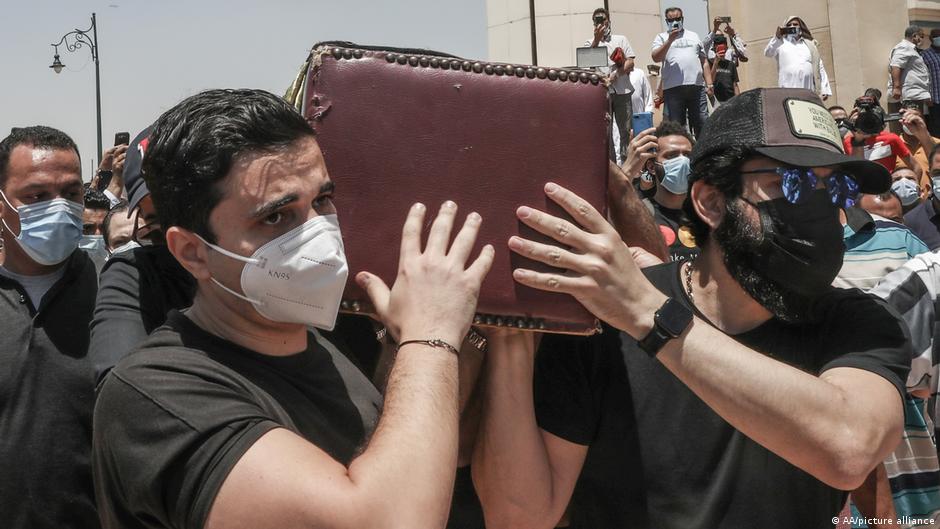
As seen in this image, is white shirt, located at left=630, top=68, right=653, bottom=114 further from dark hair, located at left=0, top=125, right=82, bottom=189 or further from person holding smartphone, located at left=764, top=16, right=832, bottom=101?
dark hair, located at left=0, top=125, right=82, bottom=189

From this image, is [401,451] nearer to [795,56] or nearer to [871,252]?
[871,252]

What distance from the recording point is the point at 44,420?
3646 millimetres

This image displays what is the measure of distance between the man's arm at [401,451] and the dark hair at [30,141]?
8.66ft

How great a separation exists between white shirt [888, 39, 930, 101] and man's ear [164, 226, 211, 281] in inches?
591

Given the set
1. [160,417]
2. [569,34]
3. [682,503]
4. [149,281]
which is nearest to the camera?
[160,417]

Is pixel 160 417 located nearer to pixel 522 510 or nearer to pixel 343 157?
pixel 343 157

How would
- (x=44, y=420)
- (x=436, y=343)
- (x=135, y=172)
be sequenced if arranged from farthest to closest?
(x=44, y=420), (x=135, y=172), (x=436, y=343)

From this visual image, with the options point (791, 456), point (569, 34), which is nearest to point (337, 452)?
point (791, 456)

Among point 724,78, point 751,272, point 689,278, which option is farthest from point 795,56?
point 751,272

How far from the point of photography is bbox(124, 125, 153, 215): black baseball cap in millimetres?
3389

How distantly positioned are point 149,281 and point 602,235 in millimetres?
1685

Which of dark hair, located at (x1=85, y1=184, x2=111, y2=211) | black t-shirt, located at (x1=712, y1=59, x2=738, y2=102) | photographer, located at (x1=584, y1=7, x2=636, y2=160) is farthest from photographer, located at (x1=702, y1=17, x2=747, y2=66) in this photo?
dark hair, located at (x1=85, y1=184, x2=111, y2=211)

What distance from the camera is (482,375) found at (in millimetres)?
2477

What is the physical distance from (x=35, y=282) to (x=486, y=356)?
2.38 metres
